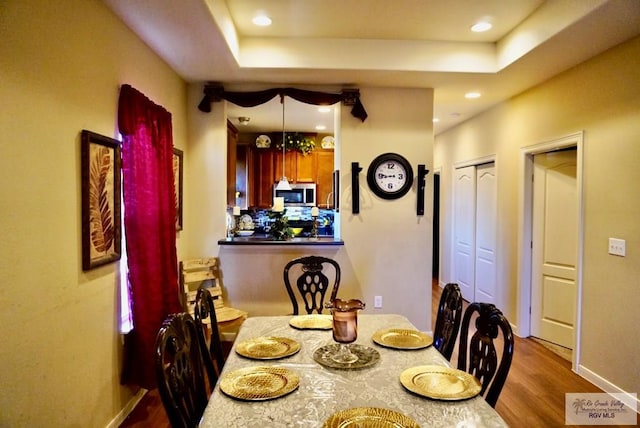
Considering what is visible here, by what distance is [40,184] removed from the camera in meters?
1.74

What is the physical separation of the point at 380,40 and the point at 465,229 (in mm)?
3202

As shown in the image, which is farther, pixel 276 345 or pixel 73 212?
pixel 73 212

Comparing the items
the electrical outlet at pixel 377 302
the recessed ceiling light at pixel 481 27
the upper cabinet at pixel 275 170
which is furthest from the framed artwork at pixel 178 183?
the upper cabinet at pixel 275 170

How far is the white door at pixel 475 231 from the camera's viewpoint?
480 centimetres

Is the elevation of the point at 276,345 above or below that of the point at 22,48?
below

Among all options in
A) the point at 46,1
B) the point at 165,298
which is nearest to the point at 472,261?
the point at 165,298

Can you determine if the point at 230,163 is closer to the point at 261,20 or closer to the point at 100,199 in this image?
the point at 261,20

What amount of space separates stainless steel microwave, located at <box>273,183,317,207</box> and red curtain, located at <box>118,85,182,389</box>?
3.70 meters

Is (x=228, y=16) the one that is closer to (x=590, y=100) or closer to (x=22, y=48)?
(x=22, y=48)

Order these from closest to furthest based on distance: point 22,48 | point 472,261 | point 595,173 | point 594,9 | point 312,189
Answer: point 22,48
point 594,9
point 595,173
point 472,261
point 312,189

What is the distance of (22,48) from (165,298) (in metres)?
1.83

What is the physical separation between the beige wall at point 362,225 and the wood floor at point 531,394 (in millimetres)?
984

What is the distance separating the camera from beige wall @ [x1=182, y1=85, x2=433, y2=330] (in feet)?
12.5

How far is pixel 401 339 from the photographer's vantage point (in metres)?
1.95
